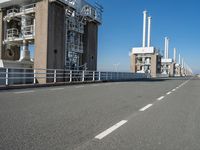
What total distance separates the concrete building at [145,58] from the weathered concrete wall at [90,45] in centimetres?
4445

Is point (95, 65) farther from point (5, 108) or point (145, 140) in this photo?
point (145, 140)

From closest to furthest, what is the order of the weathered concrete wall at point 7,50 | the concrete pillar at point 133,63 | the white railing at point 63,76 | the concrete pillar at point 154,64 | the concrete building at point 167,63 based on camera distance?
the white railing at point 63,76, the weathered concrete wall at point 7,50, the concrete pillar at point 154,64, the concrete pillar at point 133,63, the concrete building at point 167,63

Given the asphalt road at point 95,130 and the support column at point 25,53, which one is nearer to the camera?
the asphalt road at point 95,130

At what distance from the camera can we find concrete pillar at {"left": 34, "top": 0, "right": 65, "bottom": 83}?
1035 inches

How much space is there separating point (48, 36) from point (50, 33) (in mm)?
492

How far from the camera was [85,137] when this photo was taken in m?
4.79

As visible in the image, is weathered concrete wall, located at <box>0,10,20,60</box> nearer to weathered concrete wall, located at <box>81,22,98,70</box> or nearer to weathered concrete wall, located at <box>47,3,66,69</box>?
weathered concrete wall, located at <box>47,3,66,69</box>

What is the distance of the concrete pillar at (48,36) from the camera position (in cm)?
2628

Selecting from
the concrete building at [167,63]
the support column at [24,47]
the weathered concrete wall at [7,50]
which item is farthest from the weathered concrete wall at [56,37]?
the concrete building at [167,63]

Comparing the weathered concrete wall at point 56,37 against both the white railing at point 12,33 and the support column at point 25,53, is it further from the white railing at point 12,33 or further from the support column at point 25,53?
the white railing at point 12,33

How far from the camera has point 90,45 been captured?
34750mm

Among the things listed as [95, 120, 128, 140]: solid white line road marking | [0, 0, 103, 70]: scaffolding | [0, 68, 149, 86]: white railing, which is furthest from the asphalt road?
[0, 0, 103, 70]: scaffolding

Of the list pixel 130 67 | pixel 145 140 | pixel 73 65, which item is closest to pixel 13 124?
pixel 145 140

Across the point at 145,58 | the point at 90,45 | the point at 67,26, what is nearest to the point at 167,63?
the point at 145,58
